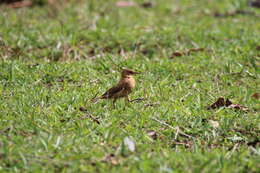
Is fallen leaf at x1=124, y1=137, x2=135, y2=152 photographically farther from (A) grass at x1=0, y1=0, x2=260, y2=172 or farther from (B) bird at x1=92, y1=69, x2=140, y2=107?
(B) bird at x1=92, y1=69, x2=140, y2=107

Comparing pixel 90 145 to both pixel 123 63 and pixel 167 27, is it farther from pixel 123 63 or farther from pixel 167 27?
pixel 167 27

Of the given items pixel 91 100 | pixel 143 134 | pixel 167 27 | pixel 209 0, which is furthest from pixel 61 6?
pixel 143 134

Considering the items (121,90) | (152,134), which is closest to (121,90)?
(121,90)

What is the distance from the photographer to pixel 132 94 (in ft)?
16.9

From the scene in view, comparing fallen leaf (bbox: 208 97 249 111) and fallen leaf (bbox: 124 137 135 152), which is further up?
fallen leaf (bbox: 124 137 135 152)

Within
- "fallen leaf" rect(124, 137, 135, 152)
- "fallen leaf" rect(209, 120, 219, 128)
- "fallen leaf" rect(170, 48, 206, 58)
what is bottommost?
"fallen leaf" rect(170, 48, 206, 58)

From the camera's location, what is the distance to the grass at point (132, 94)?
11.4 feet

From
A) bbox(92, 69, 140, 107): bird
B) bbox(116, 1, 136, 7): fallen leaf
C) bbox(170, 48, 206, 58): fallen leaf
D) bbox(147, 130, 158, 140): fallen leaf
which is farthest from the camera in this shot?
bbox(116, 1, 136, 7): fallen leaf

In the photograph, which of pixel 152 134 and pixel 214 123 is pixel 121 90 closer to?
pixel 152 134

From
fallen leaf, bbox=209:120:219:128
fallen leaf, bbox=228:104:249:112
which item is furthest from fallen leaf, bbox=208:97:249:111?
fallen leaf, bbox=209:120:219:128

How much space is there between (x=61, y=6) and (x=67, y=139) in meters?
6.18

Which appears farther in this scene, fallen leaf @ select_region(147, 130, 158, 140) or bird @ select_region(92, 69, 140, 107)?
bird @ select_region(92, 69, 140, 107)

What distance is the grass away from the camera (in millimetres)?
3479

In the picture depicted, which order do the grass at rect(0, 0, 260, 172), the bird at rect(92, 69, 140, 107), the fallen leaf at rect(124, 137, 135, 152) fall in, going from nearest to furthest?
the grass at rect(0, 0, 260, 172), the fallen leaf at rect(124, 137, 135, 152), the bird at rect(92, 69, 140, 107)
